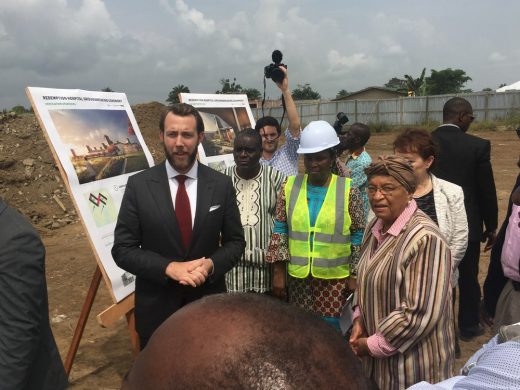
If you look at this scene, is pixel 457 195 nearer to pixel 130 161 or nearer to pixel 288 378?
pixel 130 161

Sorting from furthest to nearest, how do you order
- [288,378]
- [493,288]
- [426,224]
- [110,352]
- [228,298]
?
[110,352] < [493,288] < [426,224] < [228,298] < [288,378]

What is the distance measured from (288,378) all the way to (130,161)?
2.94 metres

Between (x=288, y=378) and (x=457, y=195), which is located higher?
(x=288, y=378)

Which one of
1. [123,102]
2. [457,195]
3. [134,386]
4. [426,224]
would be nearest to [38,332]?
[134,386]

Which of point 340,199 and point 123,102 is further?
point 123,102

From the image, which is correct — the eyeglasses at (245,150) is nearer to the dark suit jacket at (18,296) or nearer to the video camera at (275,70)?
the video camera at (275,70)

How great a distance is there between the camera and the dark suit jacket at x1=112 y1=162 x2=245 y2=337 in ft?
7.39

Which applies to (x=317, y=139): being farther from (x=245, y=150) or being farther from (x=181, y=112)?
(x=181, y=112)

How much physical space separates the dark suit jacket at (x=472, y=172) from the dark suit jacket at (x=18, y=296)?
3029 millimetres

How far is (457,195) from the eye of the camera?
2846mm

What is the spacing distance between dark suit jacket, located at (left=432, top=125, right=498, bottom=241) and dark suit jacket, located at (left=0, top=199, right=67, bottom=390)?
3.03 m

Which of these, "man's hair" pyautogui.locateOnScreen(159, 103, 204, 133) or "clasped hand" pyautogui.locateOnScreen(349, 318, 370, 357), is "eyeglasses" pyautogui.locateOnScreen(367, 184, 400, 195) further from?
"man's hair" pyautogui.locateOnScreen(159, 103, 204, 133)

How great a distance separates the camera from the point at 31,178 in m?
10.9

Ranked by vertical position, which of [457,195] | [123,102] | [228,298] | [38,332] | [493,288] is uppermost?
[123,102]
